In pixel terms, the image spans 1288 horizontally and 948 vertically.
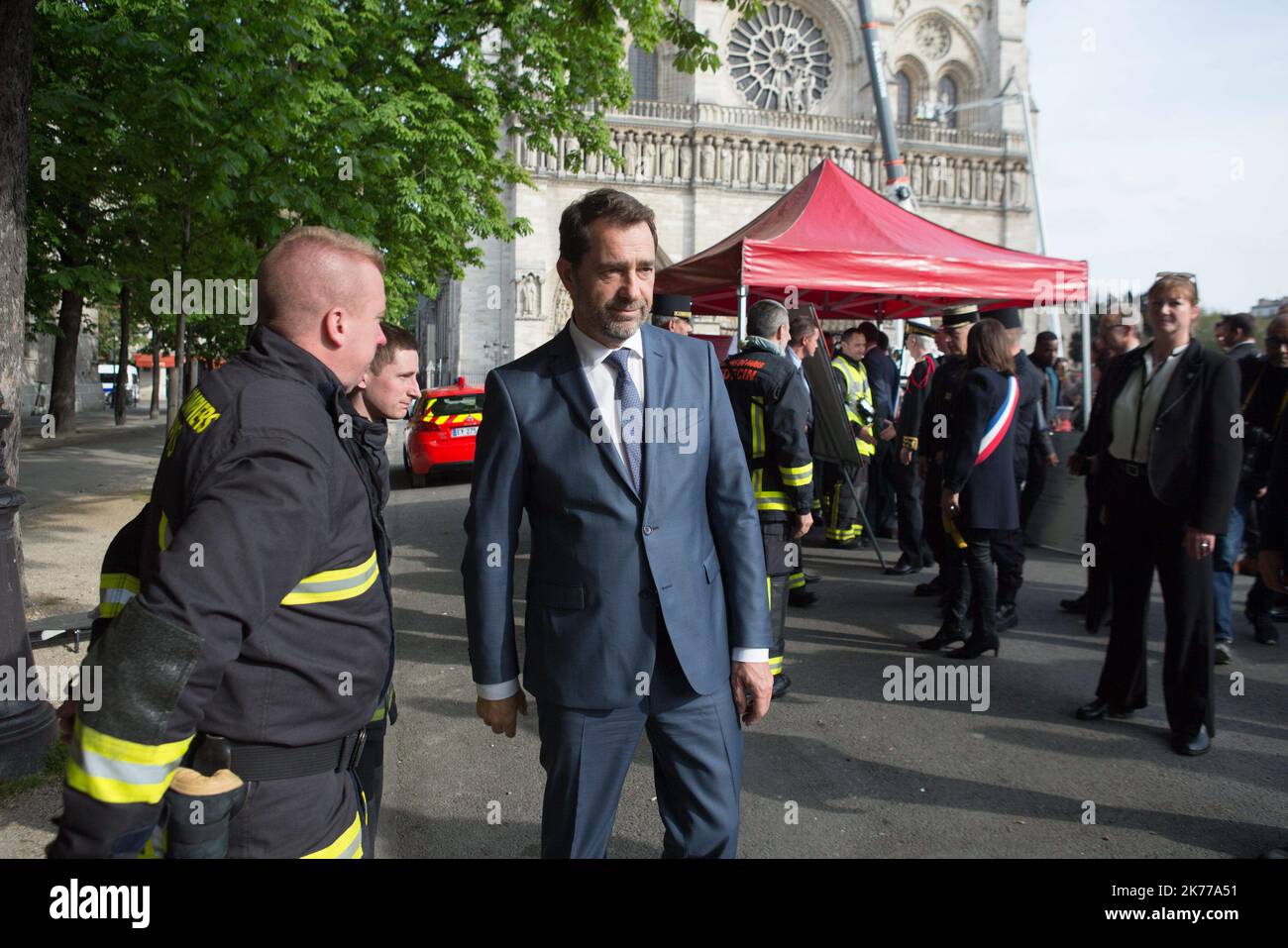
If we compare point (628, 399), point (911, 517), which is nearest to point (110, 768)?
point (628, 399)

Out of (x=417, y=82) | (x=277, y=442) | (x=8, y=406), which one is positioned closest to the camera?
(x=277, y=442)

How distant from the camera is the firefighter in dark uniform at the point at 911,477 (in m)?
8.88

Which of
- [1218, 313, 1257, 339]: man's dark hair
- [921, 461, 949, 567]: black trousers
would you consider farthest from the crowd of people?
[1218, 313, 1257, 339]: man's dark hair

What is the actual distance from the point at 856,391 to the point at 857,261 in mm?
1384

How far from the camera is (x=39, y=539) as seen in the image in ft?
31.1

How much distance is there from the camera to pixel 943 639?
614 cm

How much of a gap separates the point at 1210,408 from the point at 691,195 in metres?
35.1

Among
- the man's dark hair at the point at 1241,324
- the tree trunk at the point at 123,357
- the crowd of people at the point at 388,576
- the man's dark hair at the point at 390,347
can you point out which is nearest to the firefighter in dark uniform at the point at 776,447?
the crowd of people at the point at 388,576

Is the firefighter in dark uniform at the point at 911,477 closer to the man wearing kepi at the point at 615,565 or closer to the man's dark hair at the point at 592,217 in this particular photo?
the man wearing kepi at the point at 615,565

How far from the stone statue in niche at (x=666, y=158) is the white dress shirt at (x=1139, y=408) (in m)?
34.7

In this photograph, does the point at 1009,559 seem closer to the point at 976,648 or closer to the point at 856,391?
the point at 976,648

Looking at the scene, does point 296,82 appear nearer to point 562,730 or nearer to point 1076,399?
point 562,730

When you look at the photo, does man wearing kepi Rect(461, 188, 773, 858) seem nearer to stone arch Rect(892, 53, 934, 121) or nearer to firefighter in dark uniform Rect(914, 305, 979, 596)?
firefighter in dark uniform Rect(914, 305, 979, 596)
